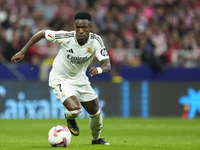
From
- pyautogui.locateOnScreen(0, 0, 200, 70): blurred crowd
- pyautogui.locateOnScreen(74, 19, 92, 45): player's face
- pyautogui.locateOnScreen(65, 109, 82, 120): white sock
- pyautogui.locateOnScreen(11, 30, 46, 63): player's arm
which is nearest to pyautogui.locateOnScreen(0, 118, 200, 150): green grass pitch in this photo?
pyautogui.locateOnScreen(65, 109, 82, 120): white sock

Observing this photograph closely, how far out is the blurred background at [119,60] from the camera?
1540cm

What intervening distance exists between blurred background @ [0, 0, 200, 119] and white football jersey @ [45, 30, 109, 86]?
712 cm

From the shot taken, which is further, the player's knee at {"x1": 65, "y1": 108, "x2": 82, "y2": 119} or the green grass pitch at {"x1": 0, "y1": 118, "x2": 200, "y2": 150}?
the green grass pitch at {"x1": 0, "y1": 118, "x2": 200, "y2": 150}

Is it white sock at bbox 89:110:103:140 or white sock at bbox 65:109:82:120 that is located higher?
white sock at bbox 65:109:82:120

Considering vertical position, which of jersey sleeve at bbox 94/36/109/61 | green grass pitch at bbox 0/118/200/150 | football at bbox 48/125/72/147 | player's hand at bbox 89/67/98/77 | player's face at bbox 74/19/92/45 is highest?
player's face at bbox 74/19/92/45

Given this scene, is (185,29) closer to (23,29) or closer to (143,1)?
(143,1)

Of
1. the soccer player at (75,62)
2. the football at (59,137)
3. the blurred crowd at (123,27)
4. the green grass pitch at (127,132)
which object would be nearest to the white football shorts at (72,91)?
the soccer player at (75,62)

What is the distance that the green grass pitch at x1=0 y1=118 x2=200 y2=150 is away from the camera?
8.88 meters

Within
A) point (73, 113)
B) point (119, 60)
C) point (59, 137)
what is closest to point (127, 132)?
point (73, 113)

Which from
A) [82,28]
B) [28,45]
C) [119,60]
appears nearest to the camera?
[82,28]

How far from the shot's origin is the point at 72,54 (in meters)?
8.05

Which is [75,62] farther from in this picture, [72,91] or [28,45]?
[28,45]

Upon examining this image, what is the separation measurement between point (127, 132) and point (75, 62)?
396 cm

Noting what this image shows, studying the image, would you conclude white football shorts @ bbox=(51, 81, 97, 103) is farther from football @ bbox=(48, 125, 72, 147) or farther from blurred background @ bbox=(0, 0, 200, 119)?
blurred background @ bbox=(0, 0, 200, 119)
